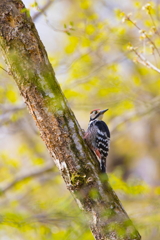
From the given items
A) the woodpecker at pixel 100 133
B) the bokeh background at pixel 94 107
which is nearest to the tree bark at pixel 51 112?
the bokeh background at pixel 94 107

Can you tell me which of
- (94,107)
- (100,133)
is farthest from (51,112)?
(94,107)

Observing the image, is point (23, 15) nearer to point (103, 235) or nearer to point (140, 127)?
point (103, 235)

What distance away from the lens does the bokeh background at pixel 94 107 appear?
3699 mm

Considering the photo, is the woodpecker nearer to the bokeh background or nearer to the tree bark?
the bokeh background

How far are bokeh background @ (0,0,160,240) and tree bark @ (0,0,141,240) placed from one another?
20cm

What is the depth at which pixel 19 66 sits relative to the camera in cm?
344

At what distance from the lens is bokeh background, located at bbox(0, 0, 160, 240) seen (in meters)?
3.70

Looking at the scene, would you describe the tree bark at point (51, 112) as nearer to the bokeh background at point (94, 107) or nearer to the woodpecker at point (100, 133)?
the bokeh background at point (94, 107)

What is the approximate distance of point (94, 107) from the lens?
277 inches

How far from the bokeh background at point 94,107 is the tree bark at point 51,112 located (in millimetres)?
197

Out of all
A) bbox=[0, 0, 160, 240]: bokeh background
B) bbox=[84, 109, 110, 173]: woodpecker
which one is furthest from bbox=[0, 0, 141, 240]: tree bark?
bbox=[84, 109, 110, 173]: woodpecker

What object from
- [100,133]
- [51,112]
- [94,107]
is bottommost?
[51,112]

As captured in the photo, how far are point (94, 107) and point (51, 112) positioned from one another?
11.9 feet

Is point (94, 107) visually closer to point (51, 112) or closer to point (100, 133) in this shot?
point (100, 133)
